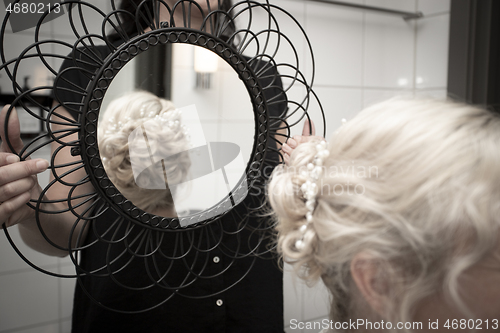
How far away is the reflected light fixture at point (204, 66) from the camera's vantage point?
633 millimetres

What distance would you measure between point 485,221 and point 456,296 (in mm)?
100

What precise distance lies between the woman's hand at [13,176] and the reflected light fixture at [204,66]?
0.29m

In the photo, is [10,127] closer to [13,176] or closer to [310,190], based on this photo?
[13,176]

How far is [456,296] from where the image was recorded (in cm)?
46

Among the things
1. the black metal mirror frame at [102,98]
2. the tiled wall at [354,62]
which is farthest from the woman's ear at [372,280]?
the tiled wall at [354,62]

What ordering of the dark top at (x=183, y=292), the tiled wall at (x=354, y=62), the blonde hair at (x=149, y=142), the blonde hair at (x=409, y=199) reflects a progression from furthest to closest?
1. the tiled wall at (x=354, y=62)
2. the dark top at (x=183, y=292)
3. the blonde hair at (x=149, y=142)
4. the blonde hair at (x=409, y=199)

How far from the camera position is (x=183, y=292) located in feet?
2.73

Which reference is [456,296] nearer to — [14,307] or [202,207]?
[202,207]

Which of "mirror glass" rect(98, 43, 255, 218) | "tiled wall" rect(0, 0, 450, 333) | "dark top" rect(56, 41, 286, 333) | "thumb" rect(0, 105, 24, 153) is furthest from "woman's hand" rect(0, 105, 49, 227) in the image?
"tiled wall" rect(0, 0, 450, 333)

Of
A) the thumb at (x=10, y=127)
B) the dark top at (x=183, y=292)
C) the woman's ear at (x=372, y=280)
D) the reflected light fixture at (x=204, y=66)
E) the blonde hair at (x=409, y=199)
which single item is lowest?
the dark top at (x=183, y=292)

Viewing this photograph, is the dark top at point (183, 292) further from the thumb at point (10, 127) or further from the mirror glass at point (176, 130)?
the thumb at point (10, 127)

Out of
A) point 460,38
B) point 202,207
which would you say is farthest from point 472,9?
point 202,207

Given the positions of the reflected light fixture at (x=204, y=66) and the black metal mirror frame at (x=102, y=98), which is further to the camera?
the reflected light fixture at (x=204, y=66)

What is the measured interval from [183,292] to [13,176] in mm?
470
